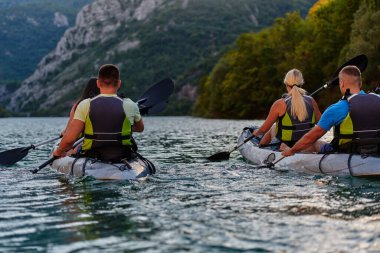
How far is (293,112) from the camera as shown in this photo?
40.0 ft

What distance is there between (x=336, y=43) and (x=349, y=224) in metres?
52.8

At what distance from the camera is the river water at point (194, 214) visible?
5449 millimetres

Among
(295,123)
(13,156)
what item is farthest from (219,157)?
(13,156)

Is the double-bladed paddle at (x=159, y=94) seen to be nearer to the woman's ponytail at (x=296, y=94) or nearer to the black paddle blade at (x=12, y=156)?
the woman's ponytail at (x=296, y=94)

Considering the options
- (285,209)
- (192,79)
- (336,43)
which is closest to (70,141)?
(285,209)

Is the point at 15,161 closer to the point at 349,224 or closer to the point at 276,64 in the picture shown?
the point at 349,224

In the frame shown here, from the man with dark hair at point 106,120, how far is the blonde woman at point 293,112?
12.2 feet

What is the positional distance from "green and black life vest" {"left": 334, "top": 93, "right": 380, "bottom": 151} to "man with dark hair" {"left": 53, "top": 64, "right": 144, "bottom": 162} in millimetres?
4130

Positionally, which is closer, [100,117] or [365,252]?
[365,252]

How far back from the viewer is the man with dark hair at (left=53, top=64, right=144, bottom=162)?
994 centimetres

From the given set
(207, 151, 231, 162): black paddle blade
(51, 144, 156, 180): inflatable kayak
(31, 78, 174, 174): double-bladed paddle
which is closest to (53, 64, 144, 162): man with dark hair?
(51, 144, 156, 180): inflatable kayak

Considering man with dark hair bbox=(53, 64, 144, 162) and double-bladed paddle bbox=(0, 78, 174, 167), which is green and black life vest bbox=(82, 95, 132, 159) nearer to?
man with dark hair bbox=(53, 64, 144, 162)

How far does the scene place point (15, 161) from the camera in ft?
45.1

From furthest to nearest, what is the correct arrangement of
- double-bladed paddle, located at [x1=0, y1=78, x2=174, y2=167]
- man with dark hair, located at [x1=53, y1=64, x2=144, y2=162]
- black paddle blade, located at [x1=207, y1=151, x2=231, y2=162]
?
1. black paddle blade, located at [x1=207, y1=151, x2=231, y2=162]
2. double-bladed paddle, located at [x1=0, y1=78, x2=174, y2=167]
3. man with dark hair, located at [x1=53, y1=64, x2=144, y2=162]
